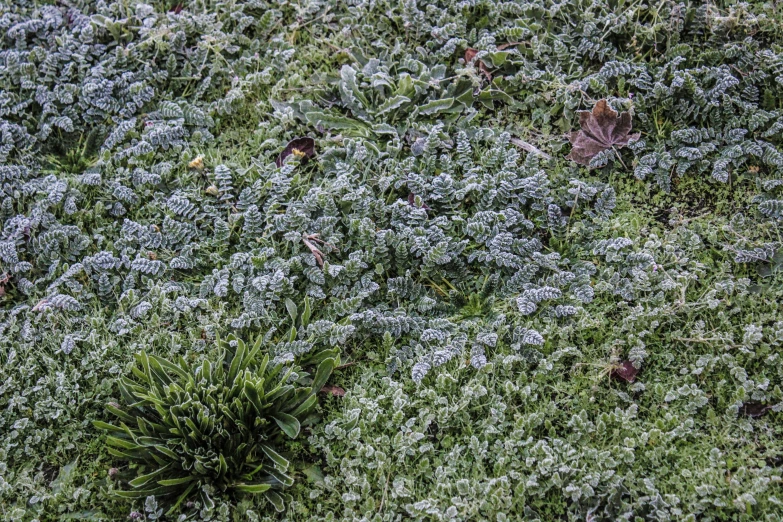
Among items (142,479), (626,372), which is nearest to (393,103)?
(626,372)

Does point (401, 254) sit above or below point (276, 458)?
above

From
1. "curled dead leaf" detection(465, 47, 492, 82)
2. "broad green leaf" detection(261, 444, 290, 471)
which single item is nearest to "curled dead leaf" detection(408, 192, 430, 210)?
"curled dead leaf" detection(465, 47, 492, 82)

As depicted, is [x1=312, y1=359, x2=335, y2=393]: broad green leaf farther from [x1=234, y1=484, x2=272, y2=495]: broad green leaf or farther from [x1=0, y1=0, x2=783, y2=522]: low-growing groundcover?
[x1=234, y1=484, x2=272, y2=495]: broad green leaf

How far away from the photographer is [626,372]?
293 cm

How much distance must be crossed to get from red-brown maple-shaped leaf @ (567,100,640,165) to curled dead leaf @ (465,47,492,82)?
670mm

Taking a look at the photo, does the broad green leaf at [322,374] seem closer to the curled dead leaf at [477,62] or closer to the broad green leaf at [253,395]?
the broad green leaf at [253,395]

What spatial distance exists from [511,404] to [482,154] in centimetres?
148

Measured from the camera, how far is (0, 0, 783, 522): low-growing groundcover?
2746 mm

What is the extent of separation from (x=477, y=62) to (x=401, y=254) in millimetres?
1476

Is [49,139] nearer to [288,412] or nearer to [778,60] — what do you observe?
[288,412]

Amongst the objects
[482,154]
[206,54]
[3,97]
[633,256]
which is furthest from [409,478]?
[3,97]

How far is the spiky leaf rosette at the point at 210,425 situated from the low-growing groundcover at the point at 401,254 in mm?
19

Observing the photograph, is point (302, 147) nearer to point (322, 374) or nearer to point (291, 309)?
point (291, 309)

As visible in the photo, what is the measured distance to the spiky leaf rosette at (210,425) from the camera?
2.71 meters
